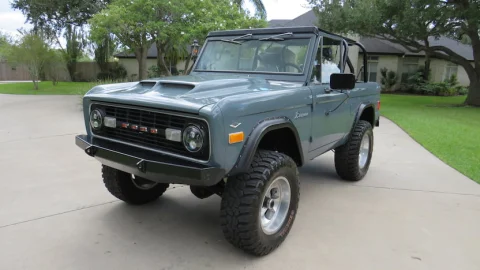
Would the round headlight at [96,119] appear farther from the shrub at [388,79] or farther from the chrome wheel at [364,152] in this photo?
the shrub at [388,79]

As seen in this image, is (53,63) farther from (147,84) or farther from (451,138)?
(147,84)

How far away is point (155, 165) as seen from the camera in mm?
2596

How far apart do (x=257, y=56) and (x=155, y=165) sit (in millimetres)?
1951

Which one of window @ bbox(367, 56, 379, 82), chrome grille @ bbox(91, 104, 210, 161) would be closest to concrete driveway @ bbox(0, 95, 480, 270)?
chrome grille @ bbox(91, 104, 210, 161)

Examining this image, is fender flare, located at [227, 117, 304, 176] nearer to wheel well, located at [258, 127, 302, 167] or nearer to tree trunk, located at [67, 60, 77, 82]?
wheel well, located at [258, 127, 302, 167]

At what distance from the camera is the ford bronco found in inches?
101

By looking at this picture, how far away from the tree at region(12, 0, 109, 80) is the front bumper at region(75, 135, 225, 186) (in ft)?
66.7

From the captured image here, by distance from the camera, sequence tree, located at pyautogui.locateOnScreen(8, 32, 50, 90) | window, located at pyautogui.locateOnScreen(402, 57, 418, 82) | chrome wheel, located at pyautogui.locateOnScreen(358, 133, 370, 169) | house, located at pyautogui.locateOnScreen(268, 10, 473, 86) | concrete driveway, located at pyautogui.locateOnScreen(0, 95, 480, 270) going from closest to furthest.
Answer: concrete driveway, located at pyautogui.locateOnScreen(0, 95, 480, 270) < chrome wheel, located at pyautogui.locateOnScreen(358, 133, 370, 169) < tree, located at pyautogui.locateOnScreen(8, 32, 50, 90) < house, located at pyautogui.locateOnScreen(268, 10, 473, 86) < window, located at pyautogui.locateOnScreen(402, 57, 418, 82)

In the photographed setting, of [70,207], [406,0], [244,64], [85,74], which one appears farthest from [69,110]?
[85,74]

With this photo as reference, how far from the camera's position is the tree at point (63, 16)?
21.8 metres

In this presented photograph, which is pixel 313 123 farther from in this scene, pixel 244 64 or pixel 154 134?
pixel 154 134

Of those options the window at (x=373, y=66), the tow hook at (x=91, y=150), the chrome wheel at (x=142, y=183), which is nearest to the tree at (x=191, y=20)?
the chrome wheel at (x=142, y=183)

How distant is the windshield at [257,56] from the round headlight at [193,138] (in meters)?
1.60

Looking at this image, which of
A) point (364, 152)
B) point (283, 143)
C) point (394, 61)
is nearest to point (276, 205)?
point (283, 143)
